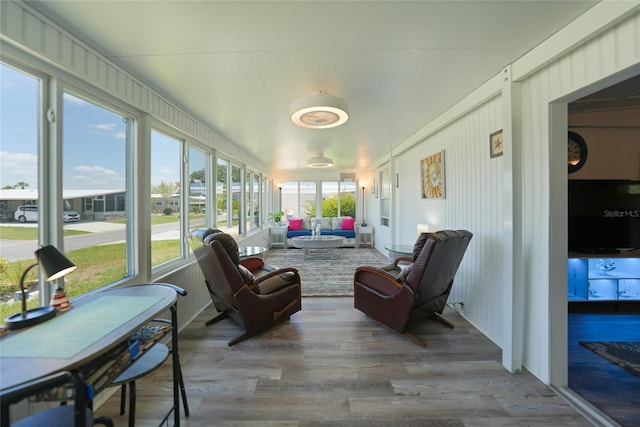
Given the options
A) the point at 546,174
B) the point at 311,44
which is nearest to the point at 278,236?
the point at 311,44

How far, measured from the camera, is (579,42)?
1520 millimetres

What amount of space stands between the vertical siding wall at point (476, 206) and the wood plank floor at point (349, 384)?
35cm

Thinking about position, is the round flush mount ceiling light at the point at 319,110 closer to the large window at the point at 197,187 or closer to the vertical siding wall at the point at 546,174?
the vertical siding wall at the point at 546,174

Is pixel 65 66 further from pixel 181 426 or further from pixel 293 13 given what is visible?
pixel 181 426

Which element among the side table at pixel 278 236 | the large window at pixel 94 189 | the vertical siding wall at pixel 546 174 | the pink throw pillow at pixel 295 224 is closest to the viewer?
the vertical siding wall at pixel 546 174

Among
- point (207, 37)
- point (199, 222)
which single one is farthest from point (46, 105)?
point (199, 222)

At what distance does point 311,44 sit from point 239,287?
6.81 ft

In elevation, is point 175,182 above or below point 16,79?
below

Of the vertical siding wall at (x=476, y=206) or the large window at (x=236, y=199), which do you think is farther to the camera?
the large window at (x=236, y=199)

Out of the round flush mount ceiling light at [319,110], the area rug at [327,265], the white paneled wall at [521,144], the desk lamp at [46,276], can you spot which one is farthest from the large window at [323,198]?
the desk lamp at [46,276]

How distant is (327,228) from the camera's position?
7895mm

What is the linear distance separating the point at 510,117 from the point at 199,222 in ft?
12.0

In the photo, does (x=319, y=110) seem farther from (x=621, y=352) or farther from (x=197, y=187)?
(x=621, y=352)

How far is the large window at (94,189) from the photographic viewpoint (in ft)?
5.77
